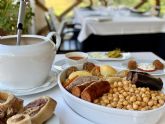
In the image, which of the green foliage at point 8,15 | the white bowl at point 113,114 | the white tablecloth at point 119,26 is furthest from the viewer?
the white tablecloth at point 119,26

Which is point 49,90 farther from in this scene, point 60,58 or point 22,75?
point 60,58

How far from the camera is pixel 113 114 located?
49 centimetres

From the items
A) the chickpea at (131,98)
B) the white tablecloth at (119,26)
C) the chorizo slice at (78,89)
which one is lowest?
the white tablecloth at (119,26)

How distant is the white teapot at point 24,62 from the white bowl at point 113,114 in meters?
0.13

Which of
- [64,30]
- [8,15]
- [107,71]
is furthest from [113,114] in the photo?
[64,30]

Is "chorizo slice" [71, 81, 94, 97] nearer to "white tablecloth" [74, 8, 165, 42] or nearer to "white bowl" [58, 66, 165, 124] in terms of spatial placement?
"white bowl" [58, 66, 165, 124]

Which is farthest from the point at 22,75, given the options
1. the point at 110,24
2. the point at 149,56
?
the point at 110,24

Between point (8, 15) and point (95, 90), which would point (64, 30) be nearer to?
point (8, 15)

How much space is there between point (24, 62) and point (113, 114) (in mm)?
225

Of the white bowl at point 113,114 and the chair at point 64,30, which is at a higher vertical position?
the white bowl at point 113,114

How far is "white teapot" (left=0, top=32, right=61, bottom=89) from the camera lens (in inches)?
23.4

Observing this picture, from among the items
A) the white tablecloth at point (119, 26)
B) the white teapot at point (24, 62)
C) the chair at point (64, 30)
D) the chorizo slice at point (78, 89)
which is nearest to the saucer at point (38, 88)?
the white teapot at point (24, 62)

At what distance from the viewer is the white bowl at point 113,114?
48 centimetres

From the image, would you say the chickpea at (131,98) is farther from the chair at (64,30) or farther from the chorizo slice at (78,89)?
the chair at (64,30)
